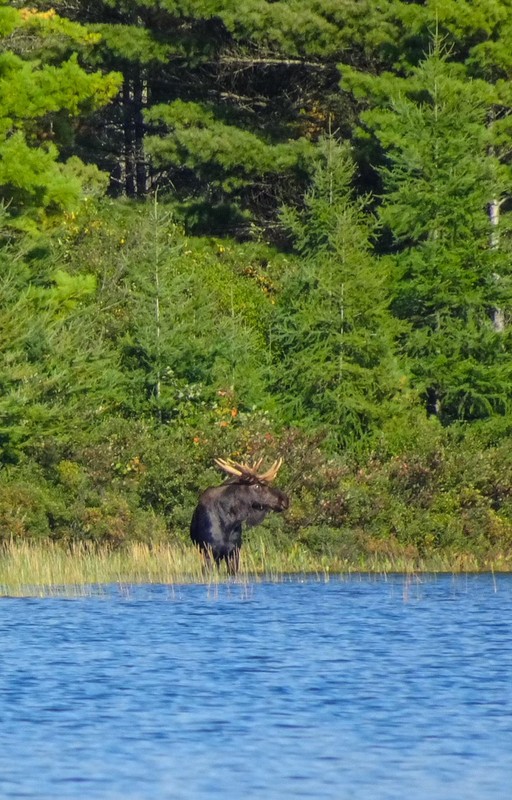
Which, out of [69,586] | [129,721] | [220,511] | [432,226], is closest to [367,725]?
[129,721]

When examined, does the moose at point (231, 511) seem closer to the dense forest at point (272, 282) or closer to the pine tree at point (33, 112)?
the dense forest at point (272, 282)

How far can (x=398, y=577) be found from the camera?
26844mm

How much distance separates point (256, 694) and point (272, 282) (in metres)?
29.4

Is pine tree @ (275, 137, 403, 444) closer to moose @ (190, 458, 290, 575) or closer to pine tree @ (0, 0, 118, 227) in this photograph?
pine tree @ (0, 0, 118, 227)

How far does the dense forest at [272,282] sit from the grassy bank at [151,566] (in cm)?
78

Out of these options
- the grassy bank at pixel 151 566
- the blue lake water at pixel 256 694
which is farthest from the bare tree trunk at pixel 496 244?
the blue lake water at pixel 256 694

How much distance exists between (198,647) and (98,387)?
15.8 meters

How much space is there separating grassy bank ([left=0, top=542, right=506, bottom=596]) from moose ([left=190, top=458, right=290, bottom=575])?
28 centimetres

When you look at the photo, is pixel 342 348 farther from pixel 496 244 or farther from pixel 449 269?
pixel 496 244

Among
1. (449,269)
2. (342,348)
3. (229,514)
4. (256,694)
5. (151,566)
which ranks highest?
(449,269)

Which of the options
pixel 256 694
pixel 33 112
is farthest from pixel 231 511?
pixel 33 112

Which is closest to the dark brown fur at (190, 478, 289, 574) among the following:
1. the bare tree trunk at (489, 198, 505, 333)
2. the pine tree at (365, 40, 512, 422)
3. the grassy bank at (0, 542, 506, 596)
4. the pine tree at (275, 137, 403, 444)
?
the grassy bank at (0, 542, 506, 596)

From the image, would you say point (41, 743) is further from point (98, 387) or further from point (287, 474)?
point (98, 387)

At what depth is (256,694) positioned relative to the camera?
1591 cm
